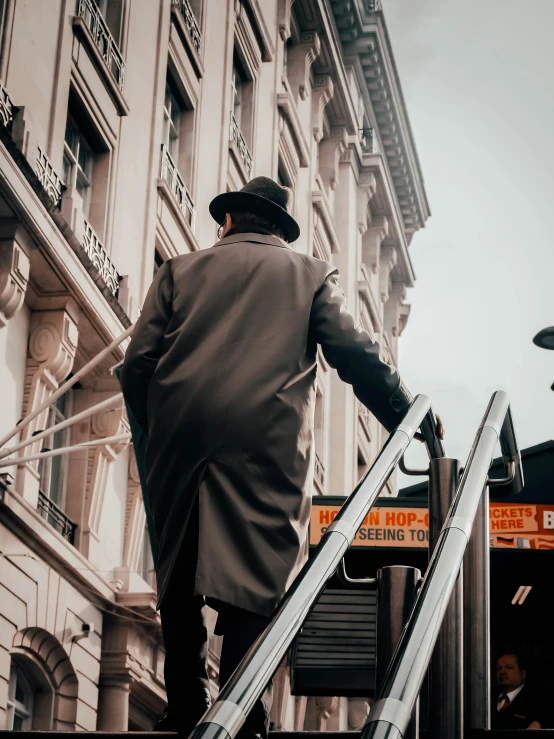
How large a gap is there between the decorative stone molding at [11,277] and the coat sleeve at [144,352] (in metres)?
10.4

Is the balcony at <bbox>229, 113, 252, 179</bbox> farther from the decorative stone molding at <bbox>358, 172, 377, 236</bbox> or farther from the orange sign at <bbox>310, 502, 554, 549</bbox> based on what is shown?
the orange sign at <bbox>310, 502, 554, 549</bbox>

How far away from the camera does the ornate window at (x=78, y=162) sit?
17094mm

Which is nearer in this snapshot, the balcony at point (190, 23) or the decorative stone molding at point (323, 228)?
the balcony at point (190, 23)

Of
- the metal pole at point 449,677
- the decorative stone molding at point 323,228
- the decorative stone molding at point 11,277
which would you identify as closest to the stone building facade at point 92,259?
the decorative stone molding at point 11,277

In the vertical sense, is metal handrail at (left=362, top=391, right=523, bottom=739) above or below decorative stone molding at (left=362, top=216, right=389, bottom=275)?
below

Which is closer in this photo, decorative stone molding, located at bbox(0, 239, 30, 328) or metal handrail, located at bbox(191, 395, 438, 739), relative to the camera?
metal handrail, located at bbox(191, 395, 438, 739)

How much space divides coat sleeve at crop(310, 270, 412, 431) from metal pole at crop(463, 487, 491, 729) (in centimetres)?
46

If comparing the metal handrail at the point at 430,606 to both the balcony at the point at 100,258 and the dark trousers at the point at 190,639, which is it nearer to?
the dark trousers at the point at 190,639

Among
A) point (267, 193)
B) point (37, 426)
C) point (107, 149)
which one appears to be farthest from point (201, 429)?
point (107, 149)

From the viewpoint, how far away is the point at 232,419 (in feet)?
12.4

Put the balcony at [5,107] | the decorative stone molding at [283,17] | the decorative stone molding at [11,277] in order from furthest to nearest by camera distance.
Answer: the decorative stone molding at [283,17], the decorative stone molding at [11,277], the balcony at [5,107]

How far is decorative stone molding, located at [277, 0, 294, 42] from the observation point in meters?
29.4

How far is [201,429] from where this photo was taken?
378cm

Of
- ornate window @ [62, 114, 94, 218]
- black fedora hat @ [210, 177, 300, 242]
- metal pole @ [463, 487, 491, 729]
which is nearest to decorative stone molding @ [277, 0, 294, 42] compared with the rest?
ornate window @ [62, 114, 94, 218]
